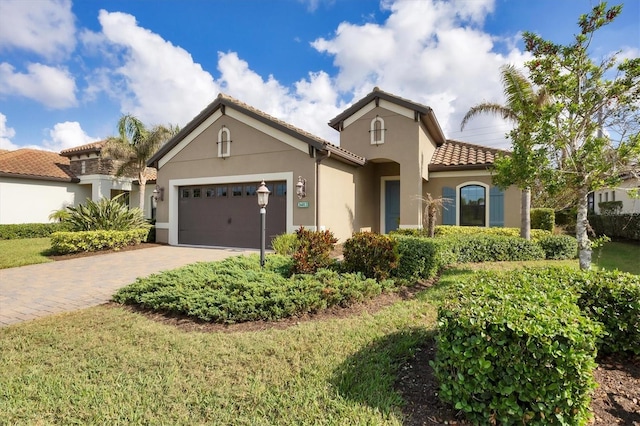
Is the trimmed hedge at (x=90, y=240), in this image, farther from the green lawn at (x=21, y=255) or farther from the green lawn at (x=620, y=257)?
the green lawn at (x=620, y=257)

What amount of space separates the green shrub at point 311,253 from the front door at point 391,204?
883 centimetres

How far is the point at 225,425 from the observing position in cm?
263

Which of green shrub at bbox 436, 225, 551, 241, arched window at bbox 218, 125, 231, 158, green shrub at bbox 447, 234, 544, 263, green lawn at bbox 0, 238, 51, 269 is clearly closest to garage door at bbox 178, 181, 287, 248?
arched window at bbox 218, 125, 231, 158

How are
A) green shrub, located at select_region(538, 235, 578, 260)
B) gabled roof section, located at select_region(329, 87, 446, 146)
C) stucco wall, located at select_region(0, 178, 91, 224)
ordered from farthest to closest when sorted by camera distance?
stucco wall, located at select_region(0, 178, 91, 224) → gabled roof section, located at select_region(329, 87, 446, 146) → green shrub, located at select_region(538, 235, 578, 260)

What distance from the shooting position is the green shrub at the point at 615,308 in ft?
11.4

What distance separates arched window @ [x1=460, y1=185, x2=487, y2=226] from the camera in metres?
14.3

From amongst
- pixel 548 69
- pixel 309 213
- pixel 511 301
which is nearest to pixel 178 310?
pixel 511 301

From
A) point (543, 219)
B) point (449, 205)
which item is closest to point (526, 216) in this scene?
point (449, 205)

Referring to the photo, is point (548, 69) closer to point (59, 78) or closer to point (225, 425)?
point (225, 425)

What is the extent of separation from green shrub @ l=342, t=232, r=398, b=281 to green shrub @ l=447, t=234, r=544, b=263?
133 inches

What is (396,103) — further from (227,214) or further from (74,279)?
(74,279)

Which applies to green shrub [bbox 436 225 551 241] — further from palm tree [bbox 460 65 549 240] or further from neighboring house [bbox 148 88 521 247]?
neighboring house [bbox 148 88 521 247]

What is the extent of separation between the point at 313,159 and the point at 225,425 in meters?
9.66

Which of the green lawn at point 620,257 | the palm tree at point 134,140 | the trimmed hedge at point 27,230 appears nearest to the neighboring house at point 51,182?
the trimmed hedge at point 27,230
